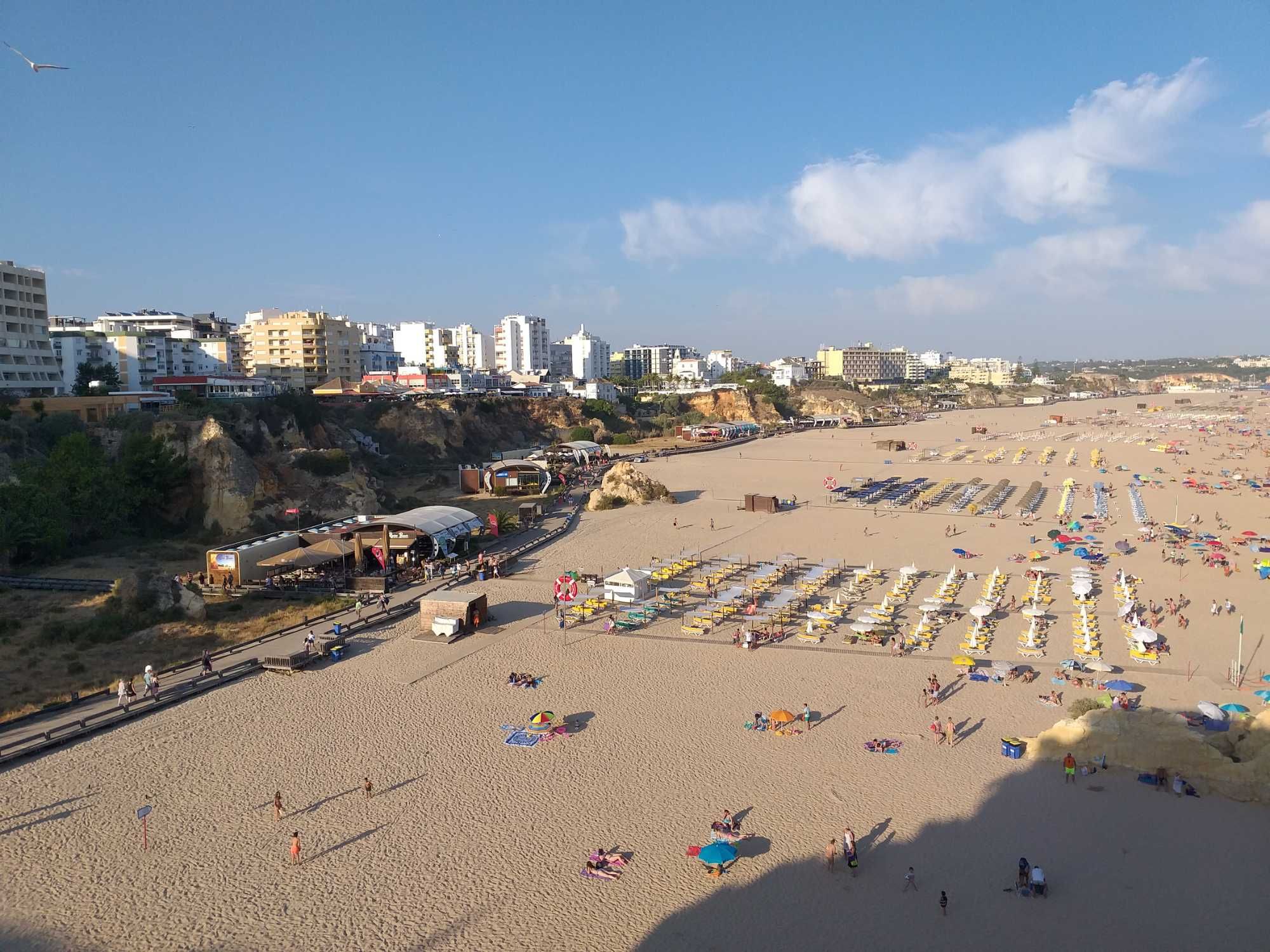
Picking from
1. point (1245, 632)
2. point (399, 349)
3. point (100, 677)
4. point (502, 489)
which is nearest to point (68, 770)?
point (100, 677)

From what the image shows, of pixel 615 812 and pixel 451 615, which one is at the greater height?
pixel 451 615

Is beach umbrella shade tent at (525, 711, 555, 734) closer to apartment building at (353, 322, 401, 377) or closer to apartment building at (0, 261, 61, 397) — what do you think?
apartment building at (0, 261, 61, 397)

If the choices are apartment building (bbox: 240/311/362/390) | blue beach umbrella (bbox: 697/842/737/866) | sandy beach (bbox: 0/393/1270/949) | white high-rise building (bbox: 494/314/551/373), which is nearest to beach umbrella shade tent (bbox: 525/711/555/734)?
sandy beach (bbox: 0/393/1270/949)

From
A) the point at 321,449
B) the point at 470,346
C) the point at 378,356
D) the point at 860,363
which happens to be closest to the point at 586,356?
the point at 470,346

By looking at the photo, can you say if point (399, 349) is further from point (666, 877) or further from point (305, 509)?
point (666, 877)

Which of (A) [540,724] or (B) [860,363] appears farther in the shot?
(B) [860,363]

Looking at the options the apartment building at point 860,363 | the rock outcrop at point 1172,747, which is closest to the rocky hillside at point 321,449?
the rock outcrop at point 1172,747

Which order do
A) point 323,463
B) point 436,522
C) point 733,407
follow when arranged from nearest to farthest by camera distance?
point 436,522, point 323,463, point 733,407

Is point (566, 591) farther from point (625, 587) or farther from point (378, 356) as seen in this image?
point (378, 356)
